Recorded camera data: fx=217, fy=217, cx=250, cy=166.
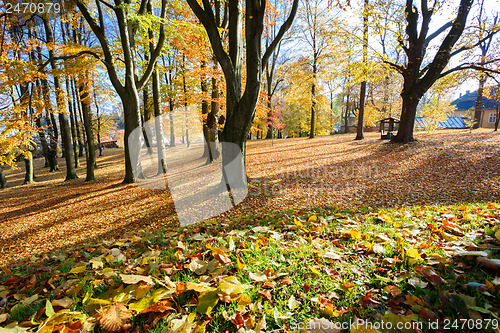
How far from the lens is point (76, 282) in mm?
2037

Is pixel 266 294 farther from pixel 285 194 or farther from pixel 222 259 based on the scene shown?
pixel 285 194

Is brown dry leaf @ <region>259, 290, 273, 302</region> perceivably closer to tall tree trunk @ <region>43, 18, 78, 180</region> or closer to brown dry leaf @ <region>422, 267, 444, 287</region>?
brown dry leaf @ <region>422, 267, 444, 287</region>

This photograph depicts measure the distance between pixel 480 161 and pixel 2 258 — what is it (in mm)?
13960

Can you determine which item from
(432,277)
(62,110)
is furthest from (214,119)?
(432,277)

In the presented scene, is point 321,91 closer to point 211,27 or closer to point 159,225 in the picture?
point 211,27

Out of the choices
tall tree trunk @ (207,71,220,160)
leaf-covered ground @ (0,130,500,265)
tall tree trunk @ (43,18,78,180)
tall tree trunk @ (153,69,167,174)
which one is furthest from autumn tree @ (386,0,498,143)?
tall tree trunk @ (43,18,78,180)

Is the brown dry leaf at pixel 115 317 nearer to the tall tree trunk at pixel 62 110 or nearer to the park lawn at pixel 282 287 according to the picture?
the park lawn at pixel 282 287

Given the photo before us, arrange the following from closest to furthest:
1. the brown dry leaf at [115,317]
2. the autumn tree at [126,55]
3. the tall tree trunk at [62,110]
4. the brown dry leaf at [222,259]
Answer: the brown dry leaf at [115,317], the brown dry leaf at [222,259], the autumn tree at [126,55], the tall tree trunk at [62,110]

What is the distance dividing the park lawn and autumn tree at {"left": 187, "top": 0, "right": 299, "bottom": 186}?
12.7 ft

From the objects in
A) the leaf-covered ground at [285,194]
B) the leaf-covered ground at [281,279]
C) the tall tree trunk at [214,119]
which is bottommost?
the leaf-covered ground at [285,194]

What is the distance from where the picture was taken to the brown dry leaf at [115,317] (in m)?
1.38

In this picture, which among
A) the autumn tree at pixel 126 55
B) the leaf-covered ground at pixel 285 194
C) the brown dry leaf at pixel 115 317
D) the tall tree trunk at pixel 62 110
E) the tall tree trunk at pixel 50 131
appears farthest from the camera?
the tall tree trunk at pixel 62 110

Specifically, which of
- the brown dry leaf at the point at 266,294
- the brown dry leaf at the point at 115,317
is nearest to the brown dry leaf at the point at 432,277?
the brown dry leaf at the point at 266,294

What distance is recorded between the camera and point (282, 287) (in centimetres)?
184
